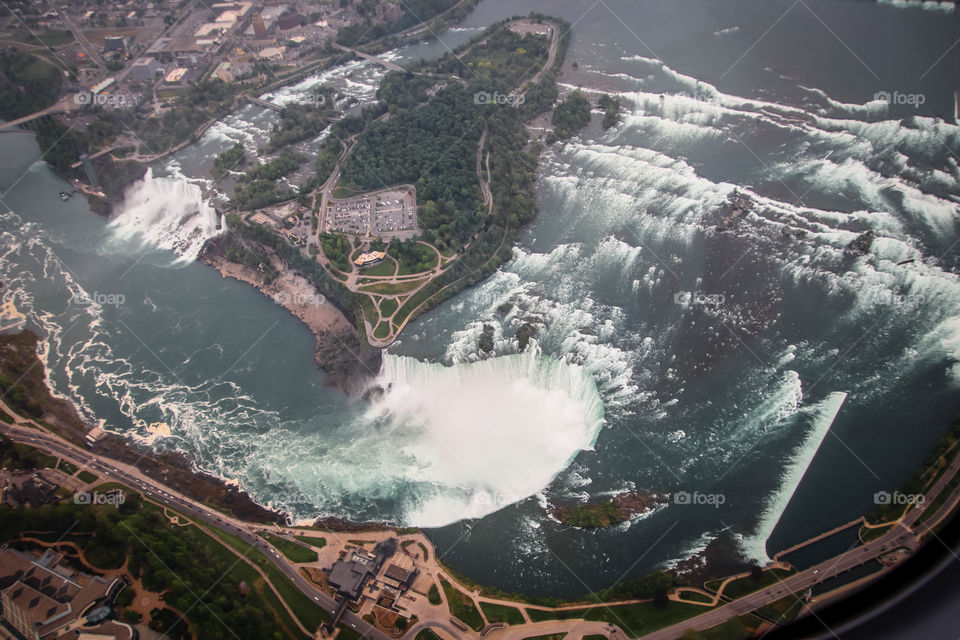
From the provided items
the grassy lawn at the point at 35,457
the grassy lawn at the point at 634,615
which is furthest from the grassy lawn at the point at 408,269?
the grassy lawn at the point at 634,615

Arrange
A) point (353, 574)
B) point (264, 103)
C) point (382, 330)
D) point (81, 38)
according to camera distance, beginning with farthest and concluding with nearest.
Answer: point (81, 38)
point (264, 103)
point (382, 330)
point (353, 574)

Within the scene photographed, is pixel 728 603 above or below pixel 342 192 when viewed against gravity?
below

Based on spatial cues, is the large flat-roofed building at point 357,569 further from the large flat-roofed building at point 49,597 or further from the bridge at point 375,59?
the bridge at point 375,59

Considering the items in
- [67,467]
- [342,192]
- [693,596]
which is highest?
[342,192]

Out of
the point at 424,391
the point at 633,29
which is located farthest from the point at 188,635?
the point at 633,29

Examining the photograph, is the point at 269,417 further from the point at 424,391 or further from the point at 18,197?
the point at 18,197

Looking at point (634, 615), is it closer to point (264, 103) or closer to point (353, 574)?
point (353, 574)

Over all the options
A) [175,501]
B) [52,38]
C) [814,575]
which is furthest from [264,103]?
[814,575]
